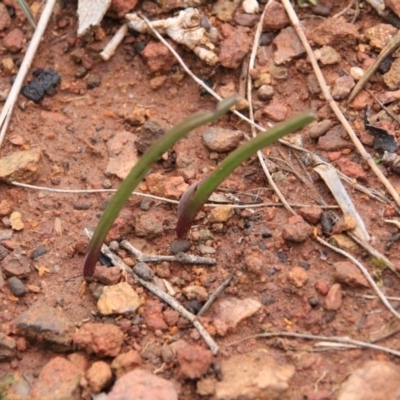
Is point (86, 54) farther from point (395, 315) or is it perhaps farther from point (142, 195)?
point (395, 315)

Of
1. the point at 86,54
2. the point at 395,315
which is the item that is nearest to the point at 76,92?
the point at 86,54

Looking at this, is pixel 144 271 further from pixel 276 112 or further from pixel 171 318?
pixel 276 112

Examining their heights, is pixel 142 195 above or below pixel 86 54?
below

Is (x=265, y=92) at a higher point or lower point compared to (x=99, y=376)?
higher

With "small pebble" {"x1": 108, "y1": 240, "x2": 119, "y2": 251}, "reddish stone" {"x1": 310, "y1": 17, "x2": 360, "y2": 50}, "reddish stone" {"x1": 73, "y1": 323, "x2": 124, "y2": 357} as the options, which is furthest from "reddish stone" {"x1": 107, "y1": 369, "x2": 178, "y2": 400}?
"reddish stone" {"x1": 310, "y1": 17, "x2": 360, "y2": 50}

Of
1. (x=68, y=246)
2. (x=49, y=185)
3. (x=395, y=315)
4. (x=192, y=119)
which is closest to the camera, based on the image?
(x=192, y=119)

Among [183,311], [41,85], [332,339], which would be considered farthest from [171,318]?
[41,85]
